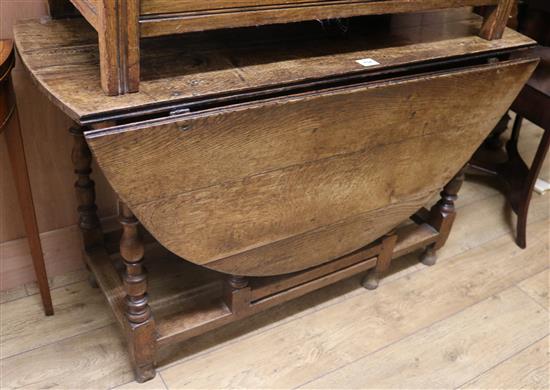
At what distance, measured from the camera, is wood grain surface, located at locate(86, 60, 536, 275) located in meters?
1.06

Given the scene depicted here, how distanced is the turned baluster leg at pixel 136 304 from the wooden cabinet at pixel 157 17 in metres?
0.30

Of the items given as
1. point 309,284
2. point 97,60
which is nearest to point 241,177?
point 97,60

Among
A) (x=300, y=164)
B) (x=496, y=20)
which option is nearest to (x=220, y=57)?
(x=300, y=164)

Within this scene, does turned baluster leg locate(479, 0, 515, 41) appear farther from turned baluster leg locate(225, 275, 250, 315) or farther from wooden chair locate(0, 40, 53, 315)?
wooden chair locate(0, 40, 53, 315)

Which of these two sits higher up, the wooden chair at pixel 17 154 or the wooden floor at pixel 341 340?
the wooden chair at pixel 17 154

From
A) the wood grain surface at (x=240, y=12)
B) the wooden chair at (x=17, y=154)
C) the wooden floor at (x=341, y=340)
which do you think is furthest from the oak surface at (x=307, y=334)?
the wood grain surface at (x=240, y=12)

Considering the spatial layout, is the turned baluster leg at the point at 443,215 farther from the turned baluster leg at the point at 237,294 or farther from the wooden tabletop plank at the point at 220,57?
the turned baluster leg at the point at 237,294

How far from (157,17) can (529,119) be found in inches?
54.4

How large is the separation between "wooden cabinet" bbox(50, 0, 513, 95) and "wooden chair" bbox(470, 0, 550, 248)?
0.92m

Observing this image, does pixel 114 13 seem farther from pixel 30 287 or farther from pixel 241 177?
pixel 30 287

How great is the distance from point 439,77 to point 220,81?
1.71 feet

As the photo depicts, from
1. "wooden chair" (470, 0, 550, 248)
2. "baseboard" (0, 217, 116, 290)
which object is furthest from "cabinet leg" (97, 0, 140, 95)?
"wooden chair" (470, 0, 550, 248)

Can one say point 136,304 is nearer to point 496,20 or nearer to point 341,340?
point 341,340

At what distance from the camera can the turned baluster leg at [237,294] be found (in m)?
1.40
